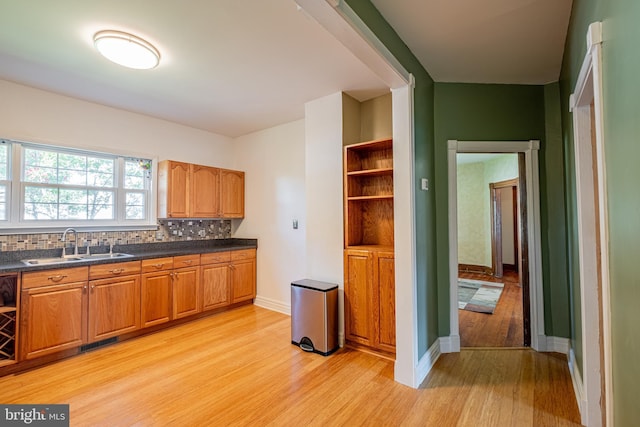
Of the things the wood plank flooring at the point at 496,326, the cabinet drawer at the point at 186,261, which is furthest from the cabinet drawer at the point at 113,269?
the wood plank flooring at the point at 496,326

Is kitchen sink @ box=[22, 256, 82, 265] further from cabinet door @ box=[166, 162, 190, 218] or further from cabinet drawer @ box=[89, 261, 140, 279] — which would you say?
cabinet door @ box=[166, 162, 190, 218]

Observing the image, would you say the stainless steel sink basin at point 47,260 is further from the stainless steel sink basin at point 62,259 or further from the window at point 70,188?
the window at point 70,188

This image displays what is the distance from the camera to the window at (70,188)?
10.1 ft

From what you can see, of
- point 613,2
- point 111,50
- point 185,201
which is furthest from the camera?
point 185,201

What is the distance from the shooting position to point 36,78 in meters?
2.90

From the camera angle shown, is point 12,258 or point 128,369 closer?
point 128,369

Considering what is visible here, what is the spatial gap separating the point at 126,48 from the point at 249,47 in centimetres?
89

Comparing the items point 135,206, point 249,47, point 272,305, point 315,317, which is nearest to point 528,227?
point 315,317

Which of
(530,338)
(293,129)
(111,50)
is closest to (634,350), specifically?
(530,338)

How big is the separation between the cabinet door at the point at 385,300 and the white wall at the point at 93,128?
3.18 m

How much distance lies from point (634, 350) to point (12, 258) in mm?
4531

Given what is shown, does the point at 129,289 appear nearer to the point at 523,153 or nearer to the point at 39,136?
the point at 39,136

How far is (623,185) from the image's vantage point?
3.53 feet

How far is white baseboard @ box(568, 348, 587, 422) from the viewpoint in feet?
6.28
